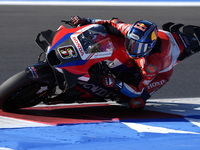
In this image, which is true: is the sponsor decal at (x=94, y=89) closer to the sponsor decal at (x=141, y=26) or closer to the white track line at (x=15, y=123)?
the white track line at (x=15, y=123)

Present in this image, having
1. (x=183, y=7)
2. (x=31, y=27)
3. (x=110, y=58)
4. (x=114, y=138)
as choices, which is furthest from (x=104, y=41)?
(x=183, y=7)

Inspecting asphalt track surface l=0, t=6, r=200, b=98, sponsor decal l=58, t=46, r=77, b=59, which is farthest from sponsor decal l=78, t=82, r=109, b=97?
asphalt track surface l=0, t=6, r=200, b=98

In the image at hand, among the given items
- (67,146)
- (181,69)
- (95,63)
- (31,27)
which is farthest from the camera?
(31,27)

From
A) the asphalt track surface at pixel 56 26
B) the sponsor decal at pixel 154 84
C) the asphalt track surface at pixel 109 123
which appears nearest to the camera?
the asphalt track surface at pixel 109 123

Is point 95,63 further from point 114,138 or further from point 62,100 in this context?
point 114,138

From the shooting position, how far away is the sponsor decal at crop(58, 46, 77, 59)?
14.1ft

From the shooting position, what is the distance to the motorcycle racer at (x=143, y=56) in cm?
465

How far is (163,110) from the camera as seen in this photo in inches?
208

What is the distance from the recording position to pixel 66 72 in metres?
→ 4.28

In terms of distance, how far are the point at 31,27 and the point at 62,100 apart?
6.54 meters

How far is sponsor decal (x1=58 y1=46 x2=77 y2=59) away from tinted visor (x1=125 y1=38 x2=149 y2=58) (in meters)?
0.66

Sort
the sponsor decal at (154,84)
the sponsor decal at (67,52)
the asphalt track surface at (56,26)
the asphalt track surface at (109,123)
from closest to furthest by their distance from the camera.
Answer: the asphalt track surface at (109,123)
the sponsor decal at (67,52)
the sponsor decal at (154,84)
the asphalt track surface at (56,26)

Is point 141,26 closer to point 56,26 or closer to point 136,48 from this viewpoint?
point 136,48

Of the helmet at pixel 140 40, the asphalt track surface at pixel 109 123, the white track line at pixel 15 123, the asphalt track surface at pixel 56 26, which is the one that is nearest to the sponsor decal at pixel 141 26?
the helmet at pixel 140 40
